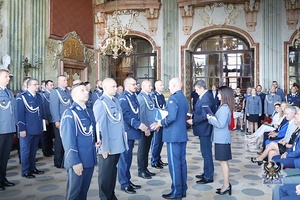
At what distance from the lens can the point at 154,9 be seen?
1091 centimetres

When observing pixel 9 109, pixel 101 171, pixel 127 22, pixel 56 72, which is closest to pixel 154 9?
pixel 127 22

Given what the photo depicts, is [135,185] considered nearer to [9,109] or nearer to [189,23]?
[9,109]

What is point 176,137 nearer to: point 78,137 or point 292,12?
point 78,137

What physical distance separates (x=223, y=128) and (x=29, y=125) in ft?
9.65

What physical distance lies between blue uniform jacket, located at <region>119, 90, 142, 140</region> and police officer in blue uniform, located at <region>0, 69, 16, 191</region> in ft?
5.23

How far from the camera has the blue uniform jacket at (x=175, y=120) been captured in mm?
3529

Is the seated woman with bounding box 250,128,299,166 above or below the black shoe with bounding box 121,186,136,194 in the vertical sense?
above

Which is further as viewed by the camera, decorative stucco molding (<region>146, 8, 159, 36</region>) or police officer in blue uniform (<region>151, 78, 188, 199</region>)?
decorative stucco molding (<region>146, 8, 159, 36</region>)

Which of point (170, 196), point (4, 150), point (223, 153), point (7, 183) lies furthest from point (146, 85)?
point (7, 183)

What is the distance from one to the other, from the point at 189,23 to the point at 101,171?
8624 mm

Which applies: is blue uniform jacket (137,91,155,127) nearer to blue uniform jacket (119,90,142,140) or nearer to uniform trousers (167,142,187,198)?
blue uniform jacket (119,90,142,140)

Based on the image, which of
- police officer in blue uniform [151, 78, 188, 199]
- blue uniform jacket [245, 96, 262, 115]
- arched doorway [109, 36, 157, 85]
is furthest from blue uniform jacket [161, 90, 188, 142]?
arched doorway [109, 36, 157, 85]

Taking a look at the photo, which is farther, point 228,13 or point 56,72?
point 228,13

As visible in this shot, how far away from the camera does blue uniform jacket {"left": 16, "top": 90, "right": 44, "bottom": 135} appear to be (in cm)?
445
